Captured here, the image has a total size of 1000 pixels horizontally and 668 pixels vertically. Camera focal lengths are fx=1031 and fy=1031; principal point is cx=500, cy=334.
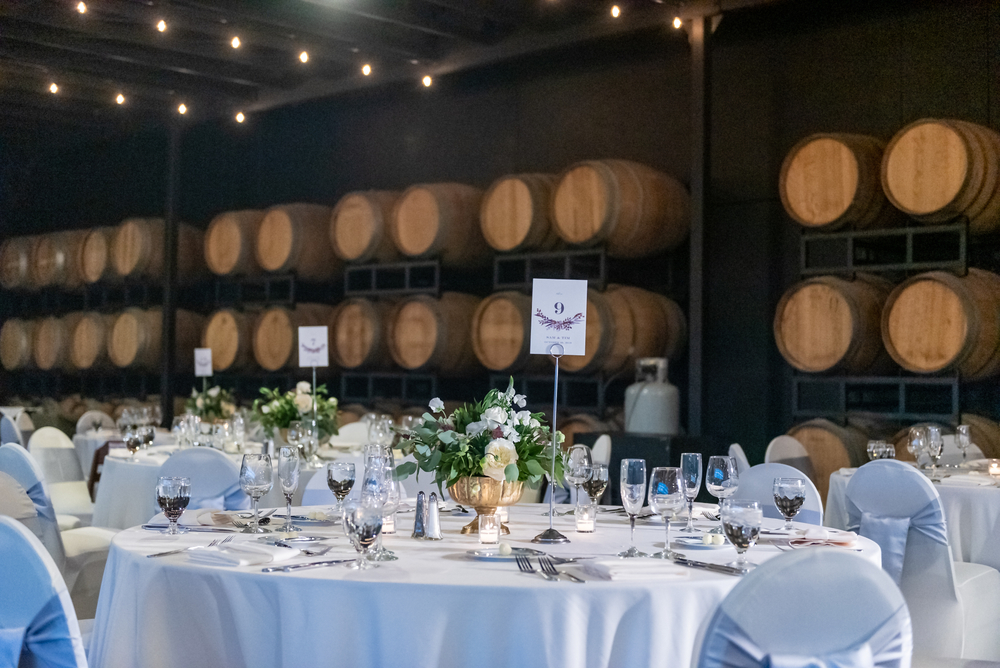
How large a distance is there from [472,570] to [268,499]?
3.01 metres

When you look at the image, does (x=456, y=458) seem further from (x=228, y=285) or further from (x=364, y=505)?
(x=228, y=285)

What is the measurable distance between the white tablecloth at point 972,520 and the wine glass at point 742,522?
2047 mm

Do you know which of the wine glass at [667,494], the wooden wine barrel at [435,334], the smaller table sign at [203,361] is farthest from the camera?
the wooden wine barrel at [435,334]

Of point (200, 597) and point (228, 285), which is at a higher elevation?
point (228, 285)

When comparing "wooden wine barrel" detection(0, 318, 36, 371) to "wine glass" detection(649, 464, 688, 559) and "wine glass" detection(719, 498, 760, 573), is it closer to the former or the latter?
"wine glass" detection(649, 464, 688, 559)

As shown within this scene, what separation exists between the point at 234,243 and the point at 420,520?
6001 millimetres

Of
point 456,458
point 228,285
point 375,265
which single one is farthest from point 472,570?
point 228,285

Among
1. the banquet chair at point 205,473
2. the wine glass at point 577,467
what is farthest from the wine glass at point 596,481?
the banquet chair at point 205,473

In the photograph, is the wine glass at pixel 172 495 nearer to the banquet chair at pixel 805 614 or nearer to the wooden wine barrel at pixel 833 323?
the banquet chair at pixel 805 614

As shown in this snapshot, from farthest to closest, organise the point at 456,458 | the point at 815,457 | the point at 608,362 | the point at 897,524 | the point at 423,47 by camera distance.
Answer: the point at 423,47 < the point at 608,362 < the point at 815,457 < the point at 897,524 < the point at 456,458

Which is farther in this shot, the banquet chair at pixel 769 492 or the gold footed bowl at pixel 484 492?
the banquet chair at pixel 769 492

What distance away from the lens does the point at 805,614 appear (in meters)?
1.62

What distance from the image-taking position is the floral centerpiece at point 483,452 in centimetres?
244

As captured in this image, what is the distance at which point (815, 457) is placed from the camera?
5402 millimetres
